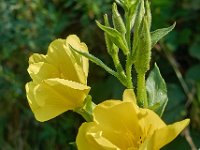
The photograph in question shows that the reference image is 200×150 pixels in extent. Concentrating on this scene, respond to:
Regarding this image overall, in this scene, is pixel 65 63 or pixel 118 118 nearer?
pixel 118 118

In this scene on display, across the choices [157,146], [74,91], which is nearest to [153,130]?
[157,146]

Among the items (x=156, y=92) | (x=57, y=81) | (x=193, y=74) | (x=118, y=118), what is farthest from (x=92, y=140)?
(x=193, y=74)

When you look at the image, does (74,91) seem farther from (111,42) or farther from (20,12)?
(20,12)

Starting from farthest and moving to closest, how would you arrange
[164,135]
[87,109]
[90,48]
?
1. [90,48]
2. [87,109]
3. [164,135]

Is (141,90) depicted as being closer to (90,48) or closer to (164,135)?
(164,135)

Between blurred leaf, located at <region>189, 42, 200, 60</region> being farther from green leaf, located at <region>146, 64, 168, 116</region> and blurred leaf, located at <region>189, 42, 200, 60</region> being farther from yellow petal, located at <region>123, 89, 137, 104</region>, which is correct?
yellow petal, located at <region>123, 89, 137, 104</region>

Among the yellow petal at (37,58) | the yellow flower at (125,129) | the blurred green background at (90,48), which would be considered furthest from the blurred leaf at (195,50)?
the yellow flower at (125,129)
